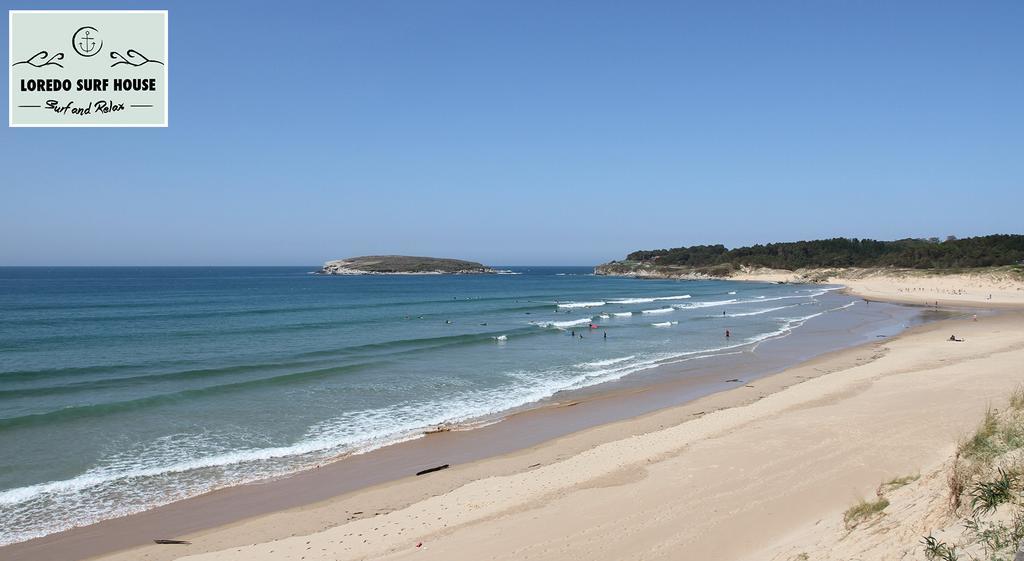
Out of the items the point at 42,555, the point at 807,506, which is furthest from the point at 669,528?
the point at 42,555

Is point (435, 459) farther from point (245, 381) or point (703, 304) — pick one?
point (703, 304)

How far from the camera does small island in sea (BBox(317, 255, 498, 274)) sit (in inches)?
6122

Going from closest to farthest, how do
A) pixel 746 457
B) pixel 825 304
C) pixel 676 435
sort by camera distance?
1. pixel 746 457
2. pixel 676 435
3. pixel 825 304

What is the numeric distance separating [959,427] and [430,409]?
13.1 meters

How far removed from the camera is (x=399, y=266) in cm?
15662

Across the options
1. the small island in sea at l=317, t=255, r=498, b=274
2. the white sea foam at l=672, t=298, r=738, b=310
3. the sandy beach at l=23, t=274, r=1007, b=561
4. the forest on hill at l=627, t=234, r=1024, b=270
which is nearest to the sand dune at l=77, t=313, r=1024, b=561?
the sandy beach at l=23, t=274, r=1007, b=561

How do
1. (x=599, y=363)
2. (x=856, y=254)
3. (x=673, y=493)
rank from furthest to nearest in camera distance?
(x=856, y=254) → (x=599, y=363) → (x=673, y=493)

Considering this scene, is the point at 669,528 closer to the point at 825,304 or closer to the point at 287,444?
the point at 287,444

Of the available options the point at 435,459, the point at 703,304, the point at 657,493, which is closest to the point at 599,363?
the point at 435,459

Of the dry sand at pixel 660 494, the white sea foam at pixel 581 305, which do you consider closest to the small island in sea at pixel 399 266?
the white sea foam at pixel 581 305

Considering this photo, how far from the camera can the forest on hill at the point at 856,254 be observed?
80.0 meters

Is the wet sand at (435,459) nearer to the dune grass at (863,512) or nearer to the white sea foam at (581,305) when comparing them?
the dune grass at (863,512)

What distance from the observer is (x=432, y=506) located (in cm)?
988

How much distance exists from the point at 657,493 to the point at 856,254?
423 ft
